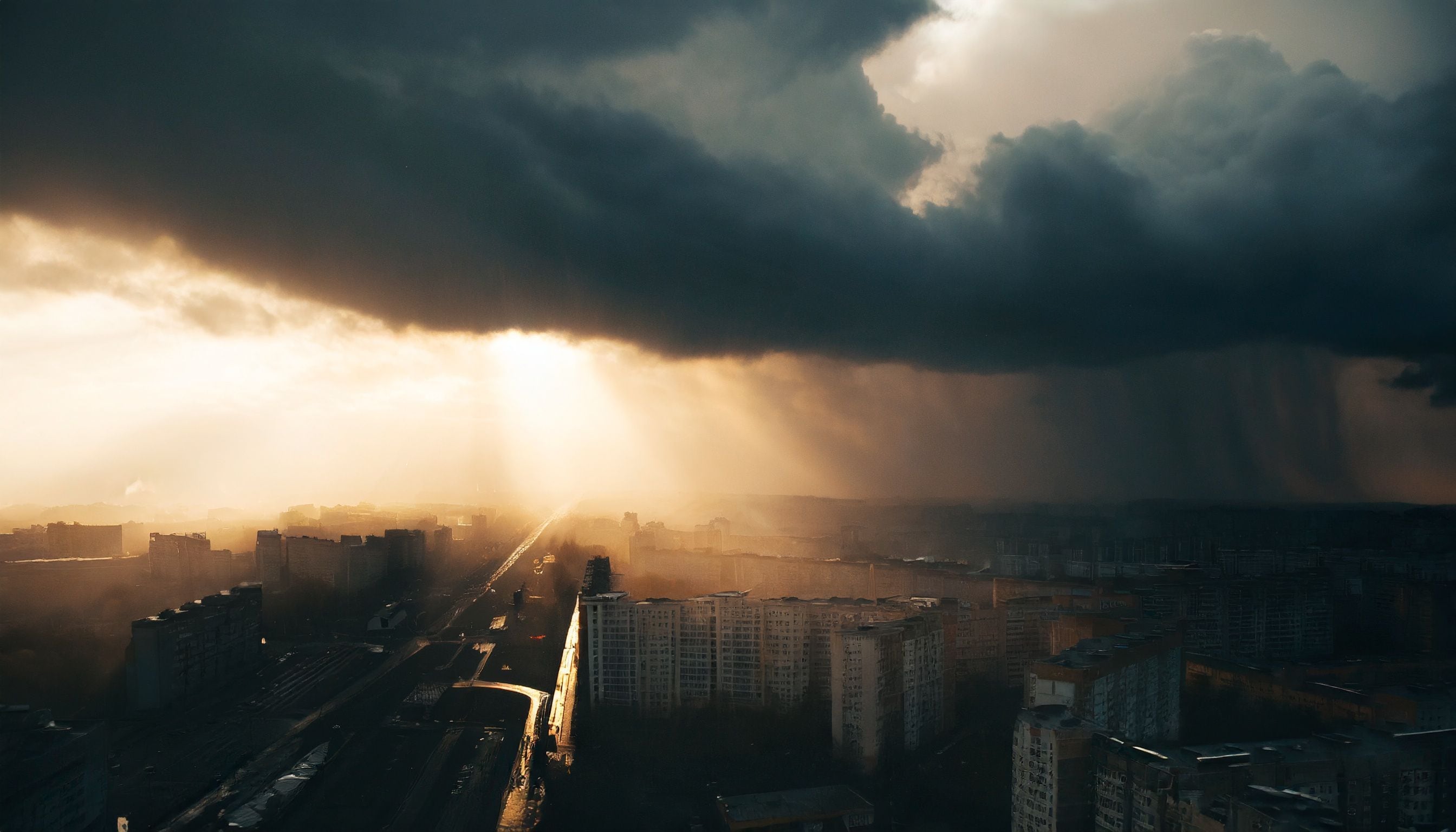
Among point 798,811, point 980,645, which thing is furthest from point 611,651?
point 980,645

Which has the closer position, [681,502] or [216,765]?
[216,765]

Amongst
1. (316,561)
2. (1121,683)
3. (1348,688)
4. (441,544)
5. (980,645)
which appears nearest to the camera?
(1121,683)

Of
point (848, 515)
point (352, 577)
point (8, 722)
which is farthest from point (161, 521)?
point (8, 722)

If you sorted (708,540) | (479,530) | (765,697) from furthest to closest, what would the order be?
(479,530) → (708,540) → (765,697)

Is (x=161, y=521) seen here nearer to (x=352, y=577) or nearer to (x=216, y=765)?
(x=352, y=577)

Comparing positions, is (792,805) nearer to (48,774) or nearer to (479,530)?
(48,774)

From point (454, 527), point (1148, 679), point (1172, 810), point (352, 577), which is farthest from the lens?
point (454, 527)

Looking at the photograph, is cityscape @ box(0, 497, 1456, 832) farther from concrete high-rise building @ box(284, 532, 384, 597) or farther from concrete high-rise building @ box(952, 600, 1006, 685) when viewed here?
concrete high-rise building @ box(284, 532, 384, 597)
